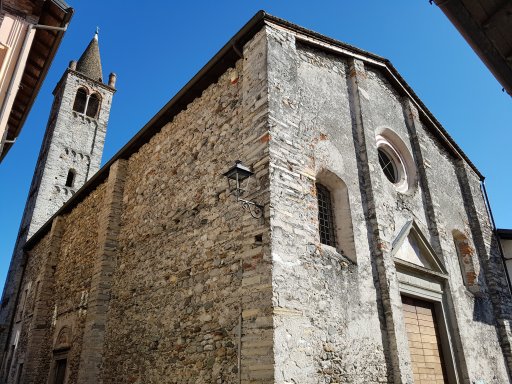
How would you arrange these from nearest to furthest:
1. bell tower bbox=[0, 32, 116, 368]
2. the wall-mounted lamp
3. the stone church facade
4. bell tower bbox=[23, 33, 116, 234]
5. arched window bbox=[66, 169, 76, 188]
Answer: the stone church facade
the wall-mounted lamp
bell tower bbox=[0, 32, 116, 368]
bell tower bbox=[23, 33, 116, 234]
arched window bbox=[66, 169, 76, 188]

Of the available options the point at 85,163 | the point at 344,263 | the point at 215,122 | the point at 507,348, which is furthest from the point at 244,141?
the point at 85,163

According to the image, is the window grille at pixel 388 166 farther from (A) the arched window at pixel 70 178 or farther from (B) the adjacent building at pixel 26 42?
(A) the arched window at pixel 70 178

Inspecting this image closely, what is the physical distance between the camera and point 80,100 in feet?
85.5

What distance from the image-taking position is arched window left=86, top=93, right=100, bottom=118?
26.0 m

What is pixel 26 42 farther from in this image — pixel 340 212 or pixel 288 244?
pixel 340 212

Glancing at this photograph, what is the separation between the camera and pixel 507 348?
8.60m

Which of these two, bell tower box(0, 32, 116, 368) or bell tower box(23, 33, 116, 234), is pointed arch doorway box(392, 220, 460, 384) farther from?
bell tower box(23, 33, 116, 234)

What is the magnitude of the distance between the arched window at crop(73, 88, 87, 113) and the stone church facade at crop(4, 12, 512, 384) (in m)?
17.5

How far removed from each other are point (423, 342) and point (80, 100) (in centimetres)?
2610

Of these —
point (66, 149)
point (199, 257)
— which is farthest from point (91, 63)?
point (199, 257)

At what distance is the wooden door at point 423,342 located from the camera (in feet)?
21.5

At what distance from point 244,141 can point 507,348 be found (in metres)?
7.82

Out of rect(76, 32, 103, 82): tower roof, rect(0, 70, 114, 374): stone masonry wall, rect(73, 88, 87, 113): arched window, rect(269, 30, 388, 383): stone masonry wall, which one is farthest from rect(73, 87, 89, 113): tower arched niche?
rect(269, 30, 388, 383): stone masonry wall

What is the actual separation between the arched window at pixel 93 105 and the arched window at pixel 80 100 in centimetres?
37
